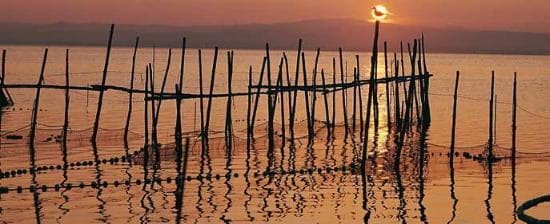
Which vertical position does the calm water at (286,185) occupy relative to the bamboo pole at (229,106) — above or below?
below

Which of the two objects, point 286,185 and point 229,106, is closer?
point 286,185

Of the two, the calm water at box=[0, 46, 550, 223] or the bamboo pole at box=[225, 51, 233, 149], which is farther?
the bamboo pole at box=[225, 51, 233, 149]

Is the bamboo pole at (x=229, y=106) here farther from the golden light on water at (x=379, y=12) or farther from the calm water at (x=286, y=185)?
the golden light on water at (x=379, y=12)

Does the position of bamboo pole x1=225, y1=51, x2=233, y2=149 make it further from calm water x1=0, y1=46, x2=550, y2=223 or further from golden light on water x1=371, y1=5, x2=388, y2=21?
golden light on water x1=371, y1=5, x2=388, y2=21

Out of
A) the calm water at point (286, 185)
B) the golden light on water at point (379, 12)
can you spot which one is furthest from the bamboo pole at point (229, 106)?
the golden light on water at point (379, 12)

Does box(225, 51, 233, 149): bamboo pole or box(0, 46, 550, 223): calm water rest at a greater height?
box(225, 51, 233, 149): bamboo pole

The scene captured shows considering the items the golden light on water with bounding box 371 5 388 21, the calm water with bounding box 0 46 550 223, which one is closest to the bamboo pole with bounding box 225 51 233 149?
the calm water with bounding box 0 46 550 223

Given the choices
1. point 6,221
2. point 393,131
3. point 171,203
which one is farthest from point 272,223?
point 393,131

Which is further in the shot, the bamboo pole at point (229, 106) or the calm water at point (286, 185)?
the bamboo pole at point (229, 106)

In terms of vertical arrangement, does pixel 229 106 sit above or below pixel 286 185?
above

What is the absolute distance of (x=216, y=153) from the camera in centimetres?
2619

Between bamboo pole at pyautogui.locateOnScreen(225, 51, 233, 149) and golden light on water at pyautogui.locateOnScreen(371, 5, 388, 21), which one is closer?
golden light on water at pyautogui.locateOnScreen(371, 5, 388, 21)

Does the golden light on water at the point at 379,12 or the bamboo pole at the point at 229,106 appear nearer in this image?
the golden light on water at the point at 379,12

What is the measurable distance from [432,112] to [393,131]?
50.6 feet
